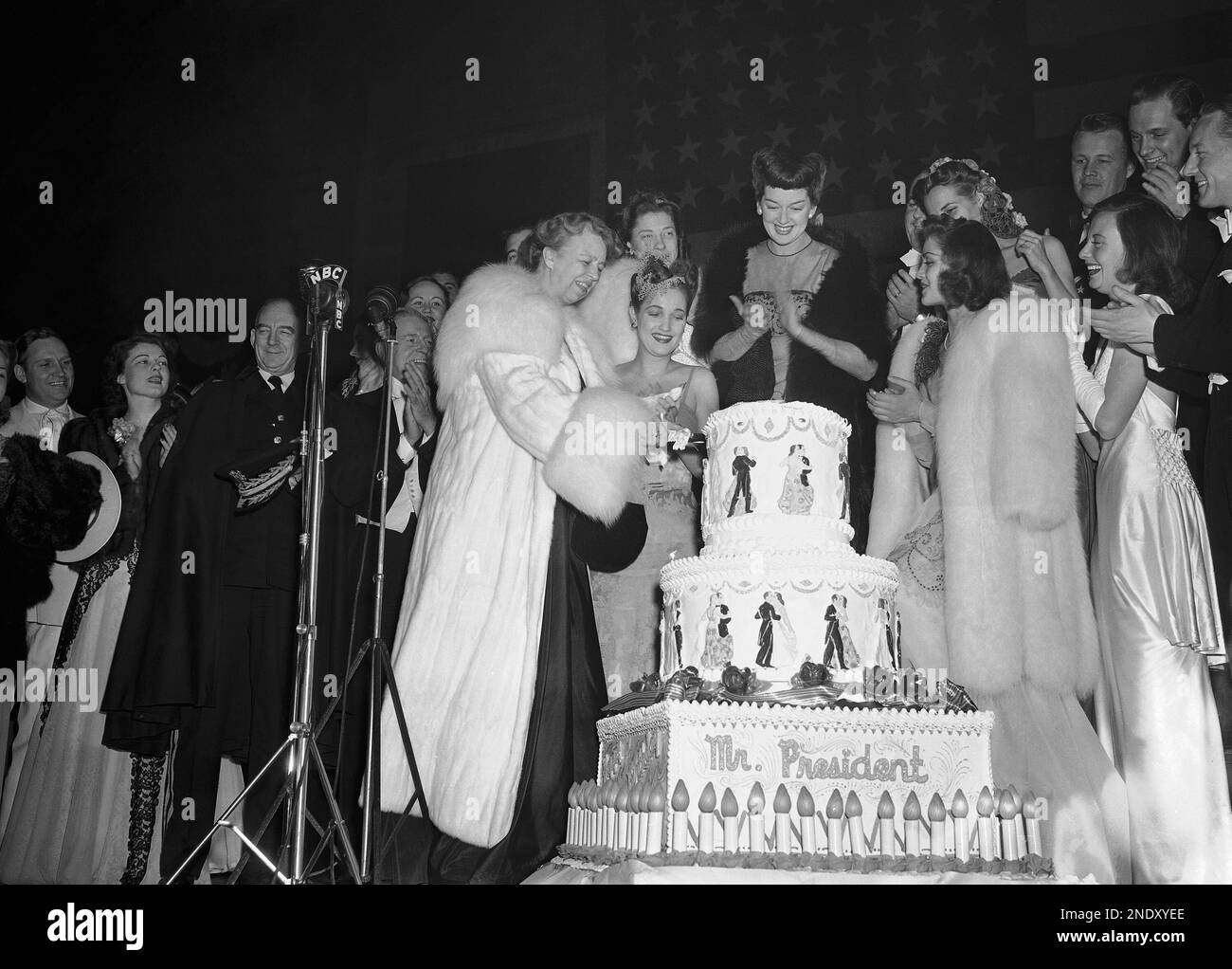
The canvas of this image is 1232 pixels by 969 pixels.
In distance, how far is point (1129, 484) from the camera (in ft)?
21.5

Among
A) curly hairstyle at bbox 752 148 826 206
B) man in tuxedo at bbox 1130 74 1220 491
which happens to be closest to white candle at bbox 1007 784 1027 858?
man in tuxedo at bbox 1130 74 1220 491

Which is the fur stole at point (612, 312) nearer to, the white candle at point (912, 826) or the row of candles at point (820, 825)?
the row of candles at point (820, 825)

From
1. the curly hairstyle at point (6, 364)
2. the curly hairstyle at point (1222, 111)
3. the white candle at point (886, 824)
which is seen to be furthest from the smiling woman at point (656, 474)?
the curly hairstyle at point (6, 364)

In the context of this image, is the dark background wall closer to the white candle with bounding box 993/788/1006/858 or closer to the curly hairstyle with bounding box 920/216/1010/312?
the curly hairstyle with bounding box 920/216/1010/312

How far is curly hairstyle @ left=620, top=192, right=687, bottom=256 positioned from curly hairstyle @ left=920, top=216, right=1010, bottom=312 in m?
1.48

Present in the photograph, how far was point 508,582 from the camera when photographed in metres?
6.82

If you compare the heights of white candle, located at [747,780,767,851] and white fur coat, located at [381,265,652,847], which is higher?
white fur coat, located at [381,265,652,847]

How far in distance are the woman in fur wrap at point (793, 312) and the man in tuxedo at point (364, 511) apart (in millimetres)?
1719

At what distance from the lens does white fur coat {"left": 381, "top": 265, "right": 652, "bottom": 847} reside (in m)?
6.60

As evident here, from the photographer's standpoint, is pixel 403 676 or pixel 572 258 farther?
pixel 572 258

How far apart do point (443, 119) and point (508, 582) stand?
10.8 feet

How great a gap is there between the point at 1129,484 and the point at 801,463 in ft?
6.25
